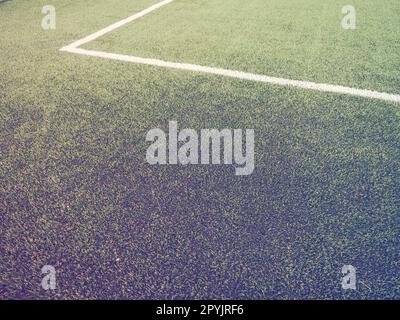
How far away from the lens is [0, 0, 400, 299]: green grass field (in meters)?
1.87

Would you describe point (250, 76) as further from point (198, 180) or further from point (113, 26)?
point (113, 26)

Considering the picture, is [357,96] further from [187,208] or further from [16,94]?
[16,94]

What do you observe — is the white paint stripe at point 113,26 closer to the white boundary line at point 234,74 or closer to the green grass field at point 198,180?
the white boundary line at point 234,74

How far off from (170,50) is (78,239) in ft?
9.33

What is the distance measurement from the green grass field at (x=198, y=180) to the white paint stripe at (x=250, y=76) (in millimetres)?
106

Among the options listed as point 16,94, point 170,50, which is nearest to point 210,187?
point 16,94

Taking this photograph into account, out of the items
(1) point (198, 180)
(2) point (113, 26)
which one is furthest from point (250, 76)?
(2) point (113, 26)

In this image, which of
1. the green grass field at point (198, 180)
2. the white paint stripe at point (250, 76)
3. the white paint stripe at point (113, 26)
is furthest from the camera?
the white paint stripe at point (113, 26)

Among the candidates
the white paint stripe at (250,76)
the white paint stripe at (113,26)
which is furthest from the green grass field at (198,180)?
the white paint stripe at (113,26)

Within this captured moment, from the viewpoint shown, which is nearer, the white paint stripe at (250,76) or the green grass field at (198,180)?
the green grass field at (198,180)

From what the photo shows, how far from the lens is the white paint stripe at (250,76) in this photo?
3.34 meters

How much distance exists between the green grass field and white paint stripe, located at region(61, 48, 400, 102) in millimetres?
106

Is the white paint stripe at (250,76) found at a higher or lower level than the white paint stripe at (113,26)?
lower

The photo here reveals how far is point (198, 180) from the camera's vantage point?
2.42 meters
